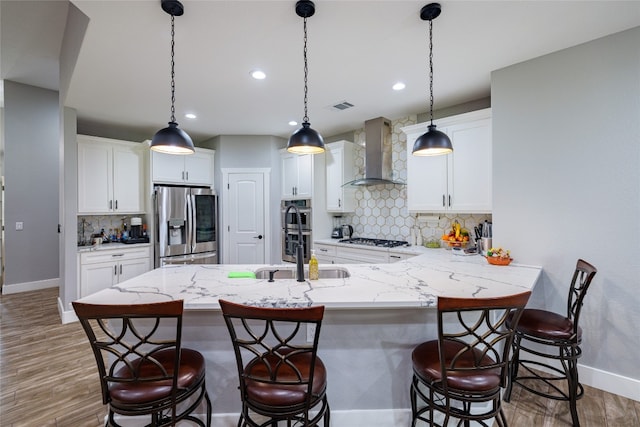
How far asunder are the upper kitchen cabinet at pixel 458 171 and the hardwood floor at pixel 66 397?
1.73 metres

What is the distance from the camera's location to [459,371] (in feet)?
4.46

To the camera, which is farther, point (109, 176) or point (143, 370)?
point (109, 176)

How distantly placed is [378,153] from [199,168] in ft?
9.97

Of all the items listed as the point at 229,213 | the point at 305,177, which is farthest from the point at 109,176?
the point at 305,177

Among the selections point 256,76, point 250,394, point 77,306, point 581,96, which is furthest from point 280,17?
point 581,96

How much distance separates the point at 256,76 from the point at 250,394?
8.79 ft

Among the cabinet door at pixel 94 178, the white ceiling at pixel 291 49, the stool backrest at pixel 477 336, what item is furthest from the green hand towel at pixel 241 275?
the cabinet door at pixel 94 178

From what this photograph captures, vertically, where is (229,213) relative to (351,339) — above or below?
above

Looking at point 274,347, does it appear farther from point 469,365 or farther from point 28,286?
point 28,286

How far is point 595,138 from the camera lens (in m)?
2.28

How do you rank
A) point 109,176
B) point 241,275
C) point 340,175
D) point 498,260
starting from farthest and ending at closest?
point 340,175 → point 109,176 → point 498,260 → point 241,275

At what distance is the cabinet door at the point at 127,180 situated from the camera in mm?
4254

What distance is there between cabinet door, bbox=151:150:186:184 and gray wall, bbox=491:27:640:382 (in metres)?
4.47

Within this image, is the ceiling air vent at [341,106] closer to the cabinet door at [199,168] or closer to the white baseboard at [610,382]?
the cabinet door at [199,168]
